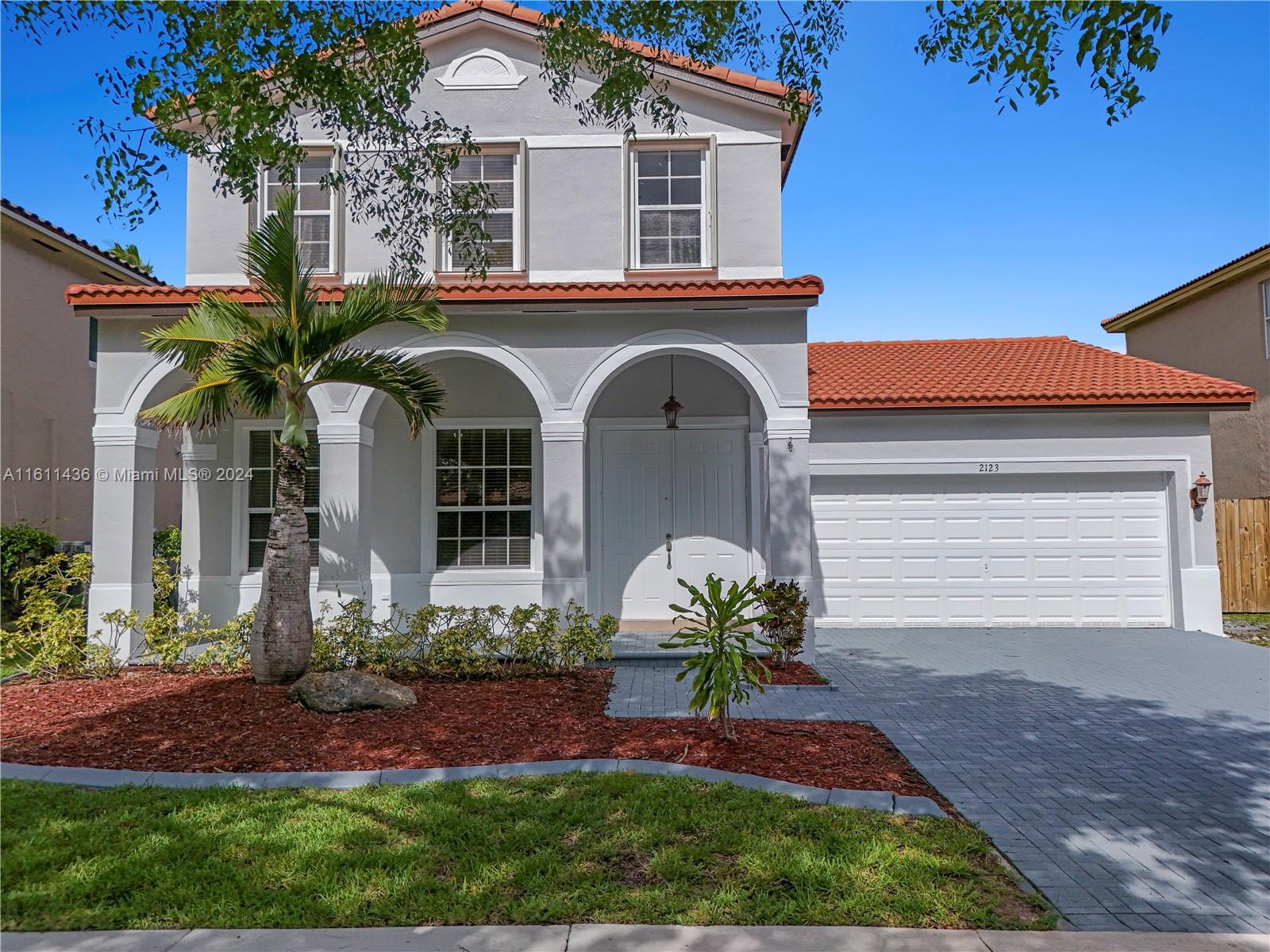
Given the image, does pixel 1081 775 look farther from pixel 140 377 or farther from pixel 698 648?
pixel 140 377

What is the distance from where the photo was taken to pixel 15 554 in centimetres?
1143

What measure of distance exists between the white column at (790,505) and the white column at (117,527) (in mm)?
7388

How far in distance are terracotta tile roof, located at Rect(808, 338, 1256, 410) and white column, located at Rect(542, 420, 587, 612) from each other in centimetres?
439

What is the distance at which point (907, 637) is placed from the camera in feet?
38.1

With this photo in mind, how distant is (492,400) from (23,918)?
8433 millimetres

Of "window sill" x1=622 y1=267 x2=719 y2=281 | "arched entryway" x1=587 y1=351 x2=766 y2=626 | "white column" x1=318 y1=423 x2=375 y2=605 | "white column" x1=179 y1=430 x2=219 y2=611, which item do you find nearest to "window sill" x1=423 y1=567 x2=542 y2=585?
"arched entryway" x1=587 y1=351 x2=766 y2=626

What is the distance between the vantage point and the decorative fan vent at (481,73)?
11094mm

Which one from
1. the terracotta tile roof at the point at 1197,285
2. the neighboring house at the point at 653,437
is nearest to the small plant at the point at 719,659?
the neighboring house at the point at 653,437

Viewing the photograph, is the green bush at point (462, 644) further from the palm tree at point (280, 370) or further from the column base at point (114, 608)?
the column base at point (114, 608)

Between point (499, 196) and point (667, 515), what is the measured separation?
5.01 metres

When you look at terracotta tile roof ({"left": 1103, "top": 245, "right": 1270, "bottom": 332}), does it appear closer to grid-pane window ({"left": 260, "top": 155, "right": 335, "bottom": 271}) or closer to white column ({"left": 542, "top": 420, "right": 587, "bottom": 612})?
white column ({"left": 542, "top": 420, "right": 587, "bottom": 612})

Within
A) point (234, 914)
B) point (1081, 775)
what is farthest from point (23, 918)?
point (1081, 775)

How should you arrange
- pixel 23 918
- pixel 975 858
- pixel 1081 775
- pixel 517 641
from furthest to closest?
pixel 517 641
pixel 1081 775
pixel 975 858
pixel 23 918

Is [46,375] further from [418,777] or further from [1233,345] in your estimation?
[1233,345]
